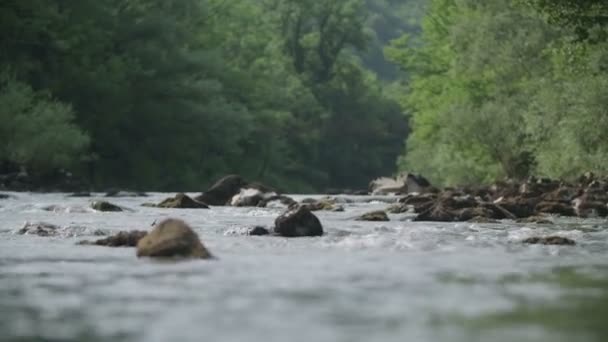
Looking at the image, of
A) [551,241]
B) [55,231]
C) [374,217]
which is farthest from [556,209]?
[55,231]

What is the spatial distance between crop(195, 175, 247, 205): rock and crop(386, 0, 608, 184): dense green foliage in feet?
26.1

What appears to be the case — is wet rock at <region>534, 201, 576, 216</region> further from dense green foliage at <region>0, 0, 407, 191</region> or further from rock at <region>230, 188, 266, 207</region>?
dense green foliage at <region>0, 0, 407, 191</region>

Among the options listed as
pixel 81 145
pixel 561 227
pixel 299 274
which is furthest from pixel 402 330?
pixel 81 145

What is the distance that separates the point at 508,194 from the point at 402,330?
751 inches

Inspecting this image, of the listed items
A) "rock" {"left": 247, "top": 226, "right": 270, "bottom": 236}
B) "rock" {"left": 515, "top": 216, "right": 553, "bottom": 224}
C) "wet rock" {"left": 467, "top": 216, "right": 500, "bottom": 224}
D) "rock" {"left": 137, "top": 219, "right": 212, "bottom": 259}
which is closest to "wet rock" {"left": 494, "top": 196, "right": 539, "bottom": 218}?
"rock" {"left": 515, "top": 216, "right": 553, "bottom": 224}

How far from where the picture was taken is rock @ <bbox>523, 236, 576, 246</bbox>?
12.5 meters

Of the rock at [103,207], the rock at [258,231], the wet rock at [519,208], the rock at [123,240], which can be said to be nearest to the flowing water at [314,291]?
the rock at [123,240]

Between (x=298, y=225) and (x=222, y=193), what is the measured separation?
12.0 metres

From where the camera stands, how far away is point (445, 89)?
166ft

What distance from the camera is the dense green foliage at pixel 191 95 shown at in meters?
39.5

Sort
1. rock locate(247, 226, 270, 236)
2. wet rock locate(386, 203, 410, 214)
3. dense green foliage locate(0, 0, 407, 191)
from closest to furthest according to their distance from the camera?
1. rock locate(247, 226, 270, 236)
2. wet rock locate(386, 203, 410, 214)
3. dense green foliage locate(0, 0, 407, 191)

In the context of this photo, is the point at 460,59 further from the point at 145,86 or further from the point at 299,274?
the point at 299,274

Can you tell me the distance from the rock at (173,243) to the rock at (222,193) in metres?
14.7

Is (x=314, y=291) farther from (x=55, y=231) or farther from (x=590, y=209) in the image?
(x=590, y=209)
